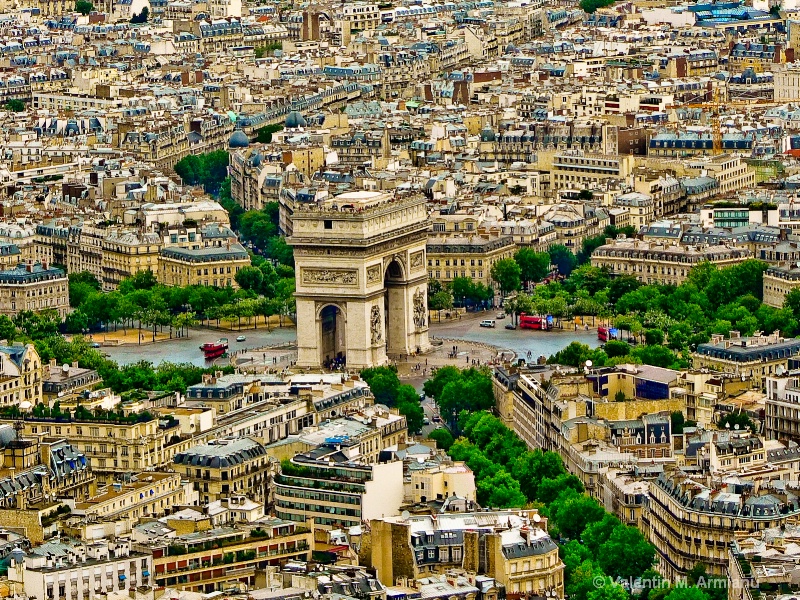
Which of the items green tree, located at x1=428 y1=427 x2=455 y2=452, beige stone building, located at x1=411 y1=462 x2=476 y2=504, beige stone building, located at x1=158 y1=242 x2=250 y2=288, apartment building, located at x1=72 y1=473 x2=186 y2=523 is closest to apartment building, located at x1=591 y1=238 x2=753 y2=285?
beige stone building, located at x1=158 y1=242 x2=250 y2=288

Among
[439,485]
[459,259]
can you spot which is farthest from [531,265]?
[439,485]

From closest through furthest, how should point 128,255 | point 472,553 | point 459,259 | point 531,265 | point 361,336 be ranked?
point 472,553
point 361,336
point 459,259
point 531,265
point 128,255

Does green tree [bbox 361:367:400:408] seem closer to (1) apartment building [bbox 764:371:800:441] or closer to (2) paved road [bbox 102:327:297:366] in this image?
(2) paved road [bbox 102:327:297:366]

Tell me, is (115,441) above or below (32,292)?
above

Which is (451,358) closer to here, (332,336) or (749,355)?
(332,336)

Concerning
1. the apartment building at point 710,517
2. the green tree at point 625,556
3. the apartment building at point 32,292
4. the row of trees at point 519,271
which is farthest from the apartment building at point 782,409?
the apartment building at point 32,292

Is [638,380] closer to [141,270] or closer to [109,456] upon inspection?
[109,456]

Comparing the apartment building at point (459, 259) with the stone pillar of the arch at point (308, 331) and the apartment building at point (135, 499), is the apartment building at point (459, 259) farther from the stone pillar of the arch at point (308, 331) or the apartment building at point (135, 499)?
the apartment building at point (135, 499)
